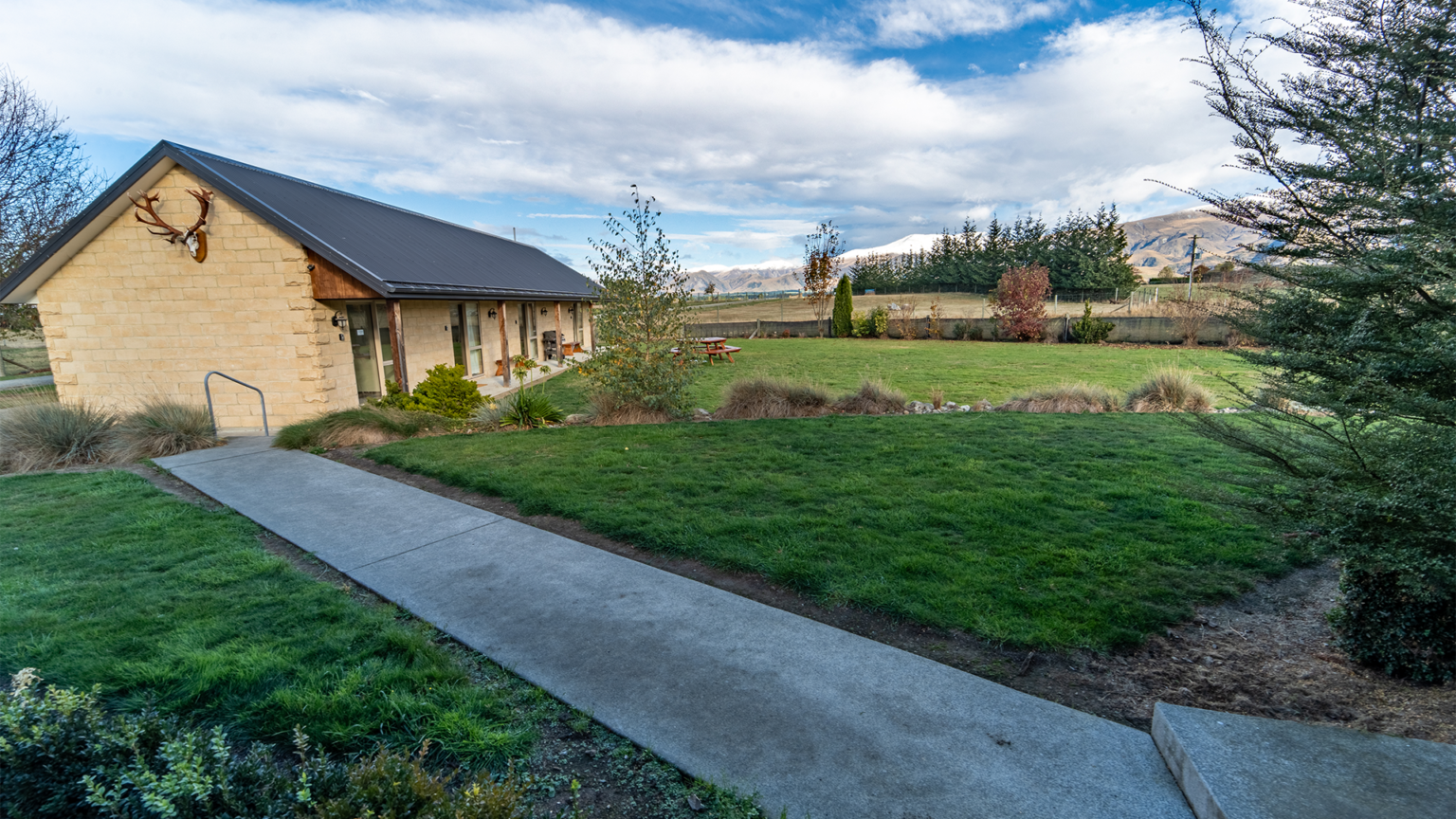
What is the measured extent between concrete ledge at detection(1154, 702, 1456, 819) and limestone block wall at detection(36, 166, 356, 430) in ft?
41.5

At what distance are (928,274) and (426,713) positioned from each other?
5541 centimetres

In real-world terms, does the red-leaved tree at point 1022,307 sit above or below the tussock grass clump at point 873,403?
above

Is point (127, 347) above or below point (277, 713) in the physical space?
above

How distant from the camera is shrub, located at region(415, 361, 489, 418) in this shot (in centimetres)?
1050

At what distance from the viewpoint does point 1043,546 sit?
4.64 meters

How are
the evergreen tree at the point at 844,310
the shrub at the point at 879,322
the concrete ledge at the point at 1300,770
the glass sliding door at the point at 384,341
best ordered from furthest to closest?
the evergreen tree at the point at 844,310 → the shrub at the point at 879,322 → the glass sliding door at the point at 384,341 → the concrete ledge at the point at 1300,770

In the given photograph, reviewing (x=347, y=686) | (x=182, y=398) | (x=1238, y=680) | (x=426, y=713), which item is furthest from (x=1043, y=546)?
(x=182, y=398)

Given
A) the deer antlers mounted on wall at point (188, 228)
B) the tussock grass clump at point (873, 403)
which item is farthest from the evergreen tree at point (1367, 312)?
the deer antlers mounted on wall at point (188, 228)

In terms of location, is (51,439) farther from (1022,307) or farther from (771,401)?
(1022,307)

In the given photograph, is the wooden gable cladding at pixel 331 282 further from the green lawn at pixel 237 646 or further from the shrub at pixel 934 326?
the shrub at pixel 934 326

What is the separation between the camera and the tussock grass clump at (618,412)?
10.5 m

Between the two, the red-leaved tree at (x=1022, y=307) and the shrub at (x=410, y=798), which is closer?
the shrub at (x=410, y=798)

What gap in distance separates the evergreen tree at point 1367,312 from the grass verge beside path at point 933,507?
2.54ft

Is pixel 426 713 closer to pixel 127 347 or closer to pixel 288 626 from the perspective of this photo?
pixel 288 626
